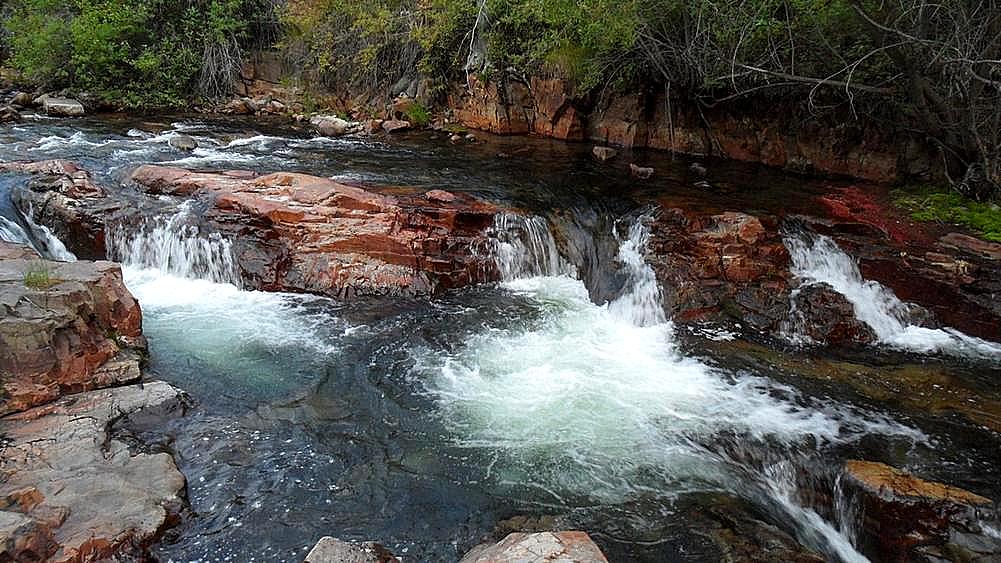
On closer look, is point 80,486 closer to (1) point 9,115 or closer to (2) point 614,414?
(2) point 614,414

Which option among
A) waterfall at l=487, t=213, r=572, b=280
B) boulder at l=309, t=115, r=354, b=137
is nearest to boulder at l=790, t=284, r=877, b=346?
waterfall at l=487, t=213, r=572, b=280

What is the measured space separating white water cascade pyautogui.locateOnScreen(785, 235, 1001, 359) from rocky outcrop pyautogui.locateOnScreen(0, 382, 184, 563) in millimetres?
6982

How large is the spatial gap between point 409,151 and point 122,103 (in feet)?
28.3

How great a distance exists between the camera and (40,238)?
7875 mm

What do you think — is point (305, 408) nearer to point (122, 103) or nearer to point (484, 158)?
point (484, 158)

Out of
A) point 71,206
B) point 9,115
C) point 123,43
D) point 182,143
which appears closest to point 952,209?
point 71,206

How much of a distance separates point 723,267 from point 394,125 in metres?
10.0

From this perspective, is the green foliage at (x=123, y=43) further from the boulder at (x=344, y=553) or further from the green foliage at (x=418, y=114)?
the boulder at (x=344, y=553)

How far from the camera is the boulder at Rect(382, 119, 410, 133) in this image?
15391 mm

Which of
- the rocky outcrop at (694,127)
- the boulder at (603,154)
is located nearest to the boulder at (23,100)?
the rocky outcrop at (694,127)

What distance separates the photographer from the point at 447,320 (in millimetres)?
7070

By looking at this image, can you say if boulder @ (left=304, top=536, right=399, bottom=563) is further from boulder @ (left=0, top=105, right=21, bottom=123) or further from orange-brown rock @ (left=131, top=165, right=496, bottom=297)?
boulder @ (left=0, top=105, right=21, bottom=123)

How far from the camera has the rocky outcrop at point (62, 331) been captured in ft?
15.7

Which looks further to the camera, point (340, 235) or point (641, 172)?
point (641, 172)
